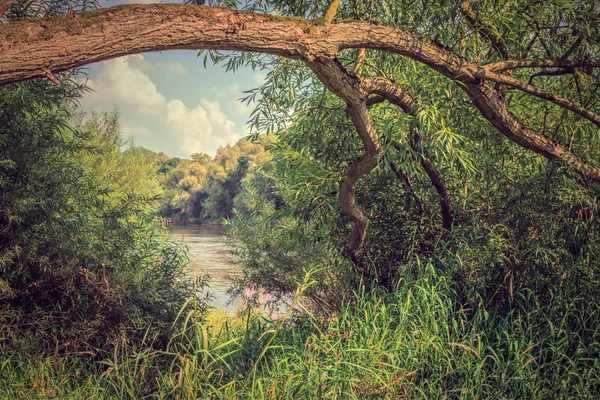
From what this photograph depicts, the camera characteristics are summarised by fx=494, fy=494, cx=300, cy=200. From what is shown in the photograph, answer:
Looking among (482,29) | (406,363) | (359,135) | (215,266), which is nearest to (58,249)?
(359,135)

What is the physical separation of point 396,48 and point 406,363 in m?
1.86

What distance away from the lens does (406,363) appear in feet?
8.53

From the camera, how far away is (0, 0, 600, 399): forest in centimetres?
253

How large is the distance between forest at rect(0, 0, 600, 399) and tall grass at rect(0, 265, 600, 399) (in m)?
0.02

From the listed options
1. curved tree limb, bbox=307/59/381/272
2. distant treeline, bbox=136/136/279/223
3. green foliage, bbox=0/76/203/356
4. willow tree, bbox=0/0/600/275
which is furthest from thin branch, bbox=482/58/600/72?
distant treeline, bbox=136/136/279/223

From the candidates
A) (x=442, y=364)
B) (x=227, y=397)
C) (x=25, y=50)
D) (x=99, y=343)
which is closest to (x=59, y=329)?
(x=99, y=343)

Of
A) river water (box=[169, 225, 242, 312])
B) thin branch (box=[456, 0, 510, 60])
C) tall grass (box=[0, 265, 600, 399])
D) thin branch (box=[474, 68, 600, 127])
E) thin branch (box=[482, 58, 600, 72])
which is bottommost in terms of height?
river water (box=[169, 225, 242, 312])

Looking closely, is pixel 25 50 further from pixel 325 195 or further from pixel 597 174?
pixel 597 174

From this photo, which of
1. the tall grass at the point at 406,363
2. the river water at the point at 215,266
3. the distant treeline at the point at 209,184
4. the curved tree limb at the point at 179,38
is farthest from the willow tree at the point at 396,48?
the distant treeline at the point at 209,184

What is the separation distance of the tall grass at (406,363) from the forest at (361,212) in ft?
0.07

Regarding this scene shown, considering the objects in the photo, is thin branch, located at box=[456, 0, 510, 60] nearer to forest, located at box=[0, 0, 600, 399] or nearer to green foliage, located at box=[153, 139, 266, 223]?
forest, located at box=[0, 0, 600, 399]

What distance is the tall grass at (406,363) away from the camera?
241cm

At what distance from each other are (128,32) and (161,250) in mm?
3107

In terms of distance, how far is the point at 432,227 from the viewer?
4.34m
